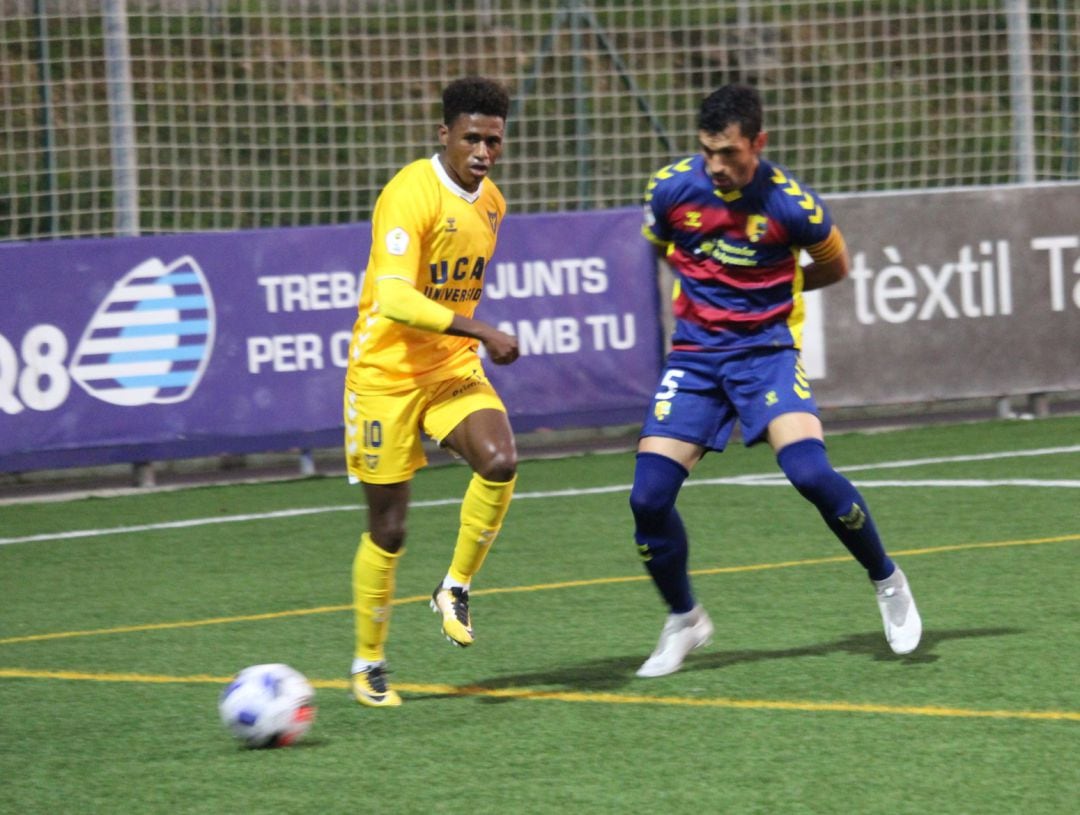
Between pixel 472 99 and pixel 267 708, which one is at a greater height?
pixel 472 99

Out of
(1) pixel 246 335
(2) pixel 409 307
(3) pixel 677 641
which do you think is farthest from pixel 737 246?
(1) pixel 246 335

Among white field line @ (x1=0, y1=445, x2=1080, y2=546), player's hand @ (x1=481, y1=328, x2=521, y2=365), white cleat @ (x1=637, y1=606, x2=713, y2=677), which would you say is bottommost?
white field line @ (x1=0, y1=445, x2=1080, y2=546)

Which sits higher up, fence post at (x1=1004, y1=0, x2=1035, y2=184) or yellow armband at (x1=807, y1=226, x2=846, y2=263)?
fence post at (x1=1004, y1=0, x2=1035, y2=184)

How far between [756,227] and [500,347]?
113cm

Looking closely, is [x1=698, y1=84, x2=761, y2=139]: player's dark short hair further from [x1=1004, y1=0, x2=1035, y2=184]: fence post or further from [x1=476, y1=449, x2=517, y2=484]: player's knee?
[x1=1004, y1=0, x2=1035, y2=184]: fence post

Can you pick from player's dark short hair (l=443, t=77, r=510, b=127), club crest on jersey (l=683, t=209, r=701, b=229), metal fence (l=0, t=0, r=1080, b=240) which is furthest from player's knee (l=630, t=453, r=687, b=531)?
metal fence (l=0, t=0, r=1080, b=240)

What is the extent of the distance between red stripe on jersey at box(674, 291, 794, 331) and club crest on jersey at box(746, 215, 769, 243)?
0.27 m

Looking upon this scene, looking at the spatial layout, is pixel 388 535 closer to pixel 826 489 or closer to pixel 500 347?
→ pixel 500 347

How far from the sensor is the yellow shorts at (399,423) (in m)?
6.17

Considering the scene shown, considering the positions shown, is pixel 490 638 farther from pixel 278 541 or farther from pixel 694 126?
pixel 694 126

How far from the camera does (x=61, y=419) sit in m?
11.3

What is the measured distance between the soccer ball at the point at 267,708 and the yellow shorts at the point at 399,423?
0.82 m

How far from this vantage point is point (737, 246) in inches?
254

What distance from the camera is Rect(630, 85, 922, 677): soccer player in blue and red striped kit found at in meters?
6.40
